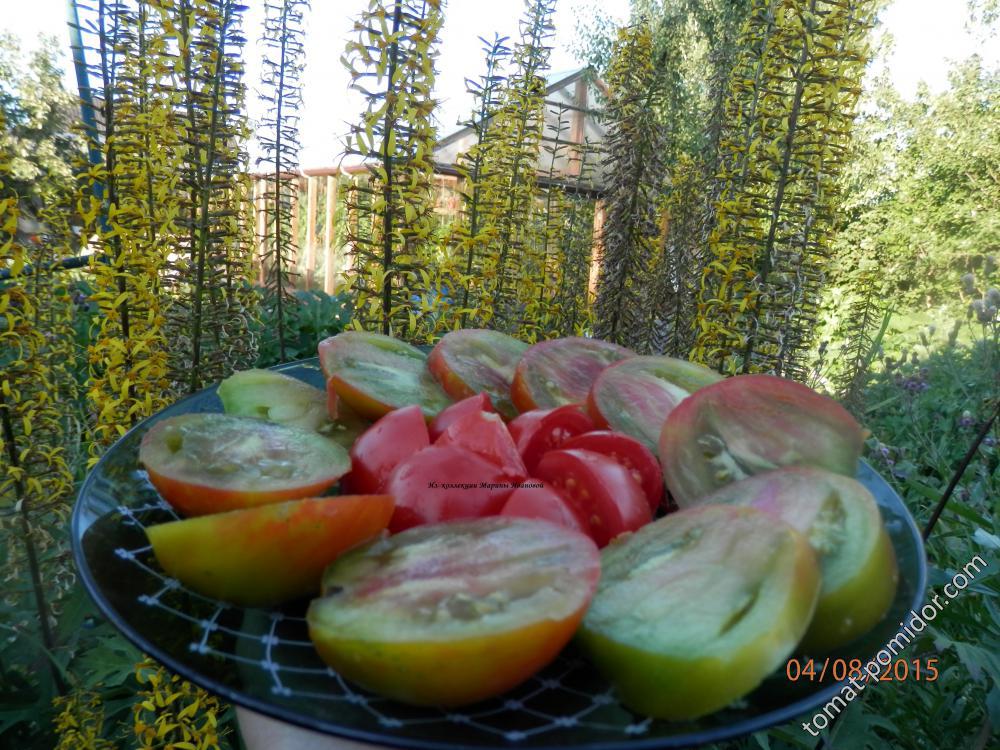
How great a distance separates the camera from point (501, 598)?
2.34ft

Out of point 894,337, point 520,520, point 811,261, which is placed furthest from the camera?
point 894,337

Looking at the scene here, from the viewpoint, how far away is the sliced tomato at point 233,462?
2.97ft

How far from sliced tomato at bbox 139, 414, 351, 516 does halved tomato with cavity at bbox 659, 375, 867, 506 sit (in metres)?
0.52

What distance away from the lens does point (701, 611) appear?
71 cm

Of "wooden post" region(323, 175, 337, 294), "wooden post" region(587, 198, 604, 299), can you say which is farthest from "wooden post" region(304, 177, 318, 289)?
"wooden post" region(587, 198, 604, 299)

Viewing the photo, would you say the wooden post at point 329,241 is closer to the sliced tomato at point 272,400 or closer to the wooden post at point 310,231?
the wooden post at point 310,231

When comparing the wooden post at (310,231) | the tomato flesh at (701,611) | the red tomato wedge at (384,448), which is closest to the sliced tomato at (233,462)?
the red tomato wedge at (384,448)

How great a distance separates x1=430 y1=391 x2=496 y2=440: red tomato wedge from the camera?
1188mm

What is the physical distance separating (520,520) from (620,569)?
14cm

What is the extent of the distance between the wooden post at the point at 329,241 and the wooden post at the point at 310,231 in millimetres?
137

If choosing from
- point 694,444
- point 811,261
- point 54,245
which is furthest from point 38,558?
point 811,261

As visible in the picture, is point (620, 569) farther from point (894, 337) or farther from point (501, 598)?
point (894, 337)

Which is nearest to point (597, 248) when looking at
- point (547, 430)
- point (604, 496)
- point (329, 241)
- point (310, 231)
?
point (547, 430)

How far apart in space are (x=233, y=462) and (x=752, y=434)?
2.63 feet
